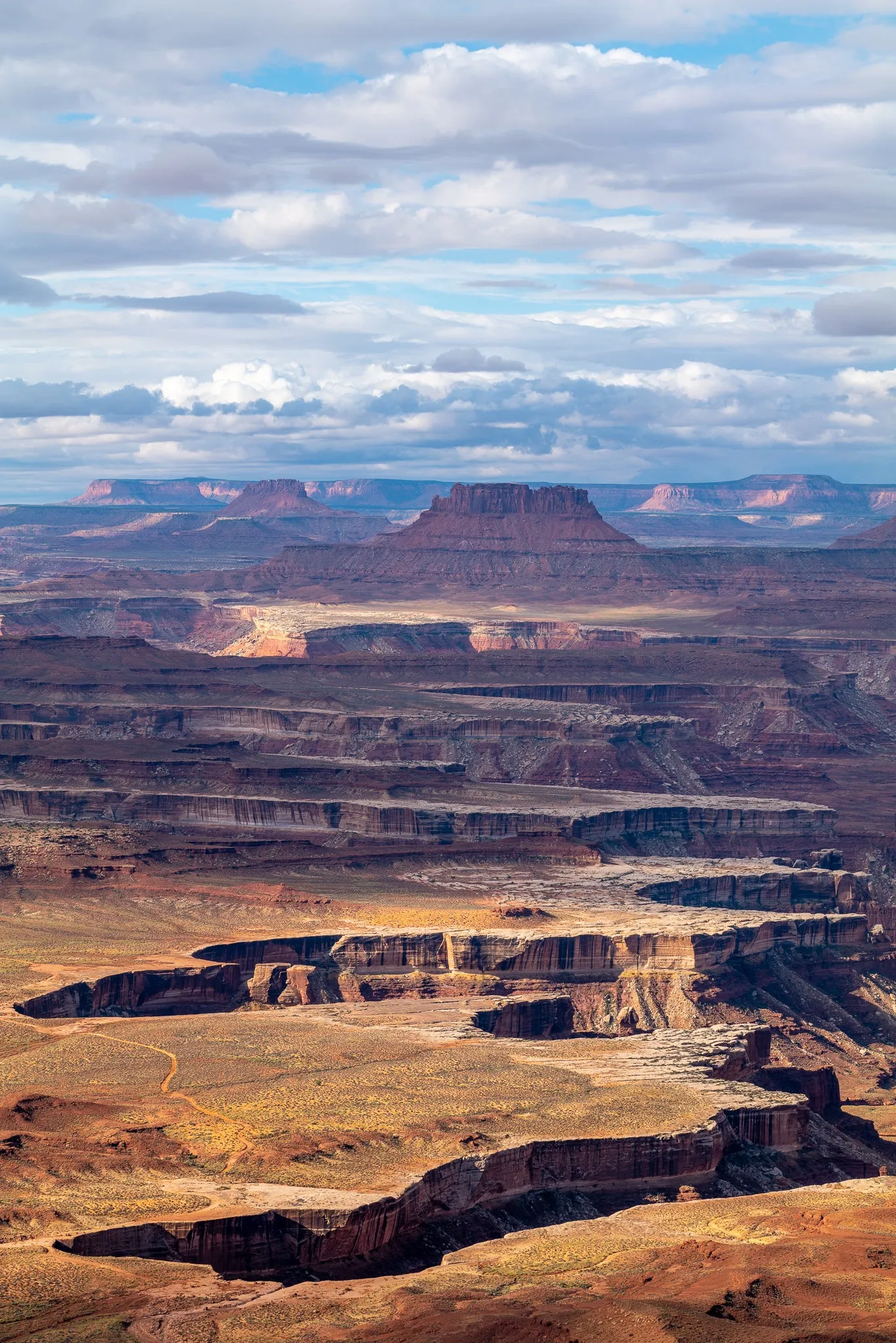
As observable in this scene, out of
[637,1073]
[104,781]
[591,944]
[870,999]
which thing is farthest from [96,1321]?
[104,781]

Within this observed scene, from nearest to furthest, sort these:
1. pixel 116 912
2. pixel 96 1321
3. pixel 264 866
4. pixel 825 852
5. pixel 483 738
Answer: pixel 96 1321 < pixel 116 912 < pixel 264 866 < pixel 825 852 < pixel 483 738

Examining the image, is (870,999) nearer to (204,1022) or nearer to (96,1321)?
(204,1022)

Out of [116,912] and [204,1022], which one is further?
[116,912]

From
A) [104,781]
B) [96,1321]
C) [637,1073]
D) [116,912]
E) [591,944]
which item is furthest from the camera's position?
[104,781]

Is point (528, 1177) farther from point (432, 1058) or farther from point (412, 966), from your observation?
point (412, 966)

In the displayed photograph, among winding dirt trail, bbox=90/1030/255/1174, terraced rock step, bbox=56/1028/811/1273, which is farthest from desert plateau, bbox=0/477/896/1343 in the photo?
winding dirt trail, bbox=90/1030/255/1174

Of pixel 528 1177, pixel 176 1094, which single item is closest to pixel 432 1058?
pixel 176 1094

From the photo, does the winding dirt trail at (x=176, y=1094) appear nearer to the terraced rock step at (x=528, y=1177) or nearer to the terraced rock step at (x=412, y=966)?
the terraced rock step at (x=528, y=1177)

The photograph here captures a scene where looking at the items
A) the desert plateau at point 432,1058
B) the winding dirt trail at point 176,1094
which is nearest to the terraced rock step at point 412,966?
the desert plateau at point 432,1058
